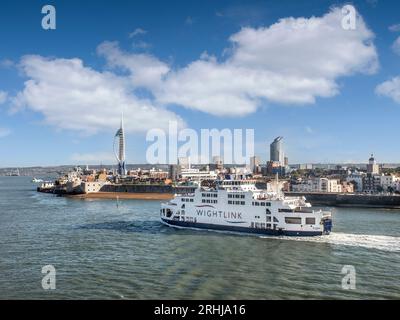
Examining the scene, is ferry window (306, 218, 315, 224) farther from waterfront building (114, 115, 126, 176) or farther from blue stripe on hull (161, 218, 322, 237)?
waterfront building (114, 115, 126, 176)

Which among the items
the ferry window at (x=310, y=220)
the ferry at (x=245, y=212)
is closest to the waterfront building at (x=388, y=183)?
the ferry at (x=245, y=212)

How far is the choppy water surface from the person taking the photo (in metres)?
17.7

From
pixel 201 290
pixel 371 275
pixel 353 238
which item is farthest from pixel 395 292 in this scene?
pixel 353 238

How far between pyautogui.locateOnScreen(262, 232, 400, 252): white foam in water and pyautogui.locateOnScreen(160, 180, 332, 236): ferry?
29.2 inches

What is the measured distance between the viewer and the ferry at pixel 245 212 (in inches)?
1220

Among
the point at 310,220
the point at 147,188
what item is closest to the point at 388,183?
the point at 147,188

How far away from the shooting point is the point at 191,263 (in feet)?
74.0

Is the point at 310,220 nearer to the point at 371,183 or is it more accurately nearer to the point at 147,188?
the point at 147,188

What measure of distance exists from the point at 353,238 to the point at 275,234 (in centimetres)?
575

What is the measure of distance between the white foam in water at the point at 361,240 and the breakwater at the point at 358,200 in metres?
30.6

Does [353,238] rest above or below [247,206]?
below

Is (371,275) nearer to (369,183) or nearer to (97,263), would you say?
(97,263)

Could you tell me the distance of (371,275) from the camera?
20.3m

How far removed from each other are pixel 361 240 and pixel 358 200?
35.0 metres
